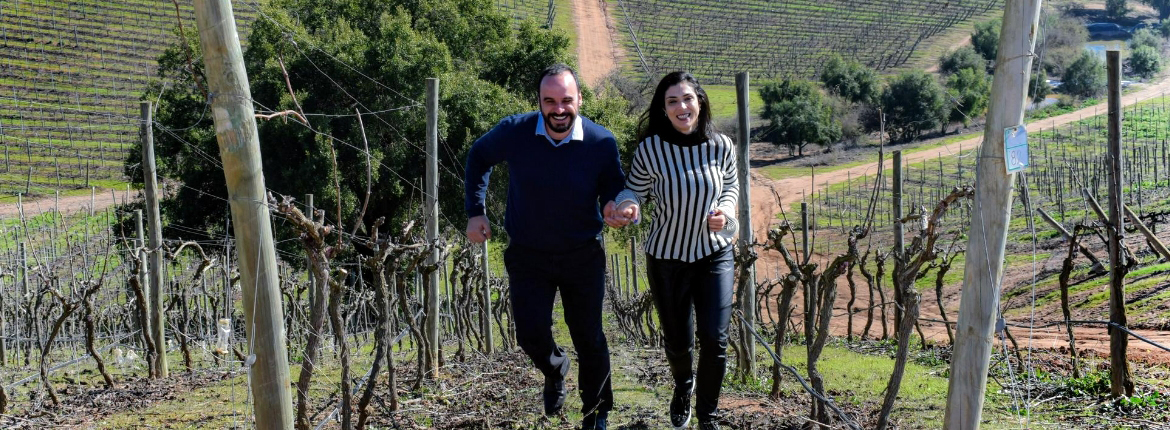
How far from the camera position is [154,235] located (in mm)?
7516

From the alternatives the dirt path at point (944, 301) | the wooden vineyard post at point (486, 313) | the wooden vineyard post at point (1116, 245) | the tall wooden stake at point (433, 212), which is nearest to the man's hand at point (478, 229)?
the dirt path at point (944, 301)

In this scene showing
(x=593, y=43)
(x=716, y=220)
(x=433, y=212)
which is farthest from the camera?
(x=593, y=43)

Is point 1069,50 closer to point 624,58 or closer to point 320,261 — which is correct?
point 624,58

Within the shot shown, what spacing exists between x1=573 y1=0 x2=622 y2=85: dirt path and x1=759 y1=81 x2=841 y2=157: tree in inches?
265

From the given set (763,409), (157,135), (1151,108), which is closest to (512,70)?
(157,135)

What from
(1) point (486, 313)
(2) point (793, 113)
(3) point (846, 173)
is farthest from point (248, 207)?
(3) point (846, 173)

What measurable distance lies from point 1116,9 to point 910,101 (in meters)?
25.6

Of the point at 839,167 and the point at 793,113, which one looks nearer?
the point at 793,113

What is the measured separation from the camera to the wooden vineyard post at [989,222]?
3031 millimetres

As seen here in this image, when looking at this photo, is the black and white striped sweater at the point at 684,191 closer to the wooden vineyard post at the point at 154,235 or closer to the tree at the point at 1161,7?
the wooden vineyard post at the point at 154,235

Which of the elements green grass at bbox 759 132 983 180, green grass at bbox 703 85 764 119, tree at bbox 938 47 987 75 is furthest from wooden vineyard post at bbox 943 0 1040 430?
tree at bbox 938 47 987 75

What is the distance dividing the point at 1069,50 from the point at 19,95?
3996 centimetres

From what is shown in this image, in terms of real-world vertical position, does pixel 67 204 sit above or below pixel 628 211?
above

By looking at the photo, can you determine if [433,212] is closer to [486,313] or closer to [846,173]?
[486,313]
